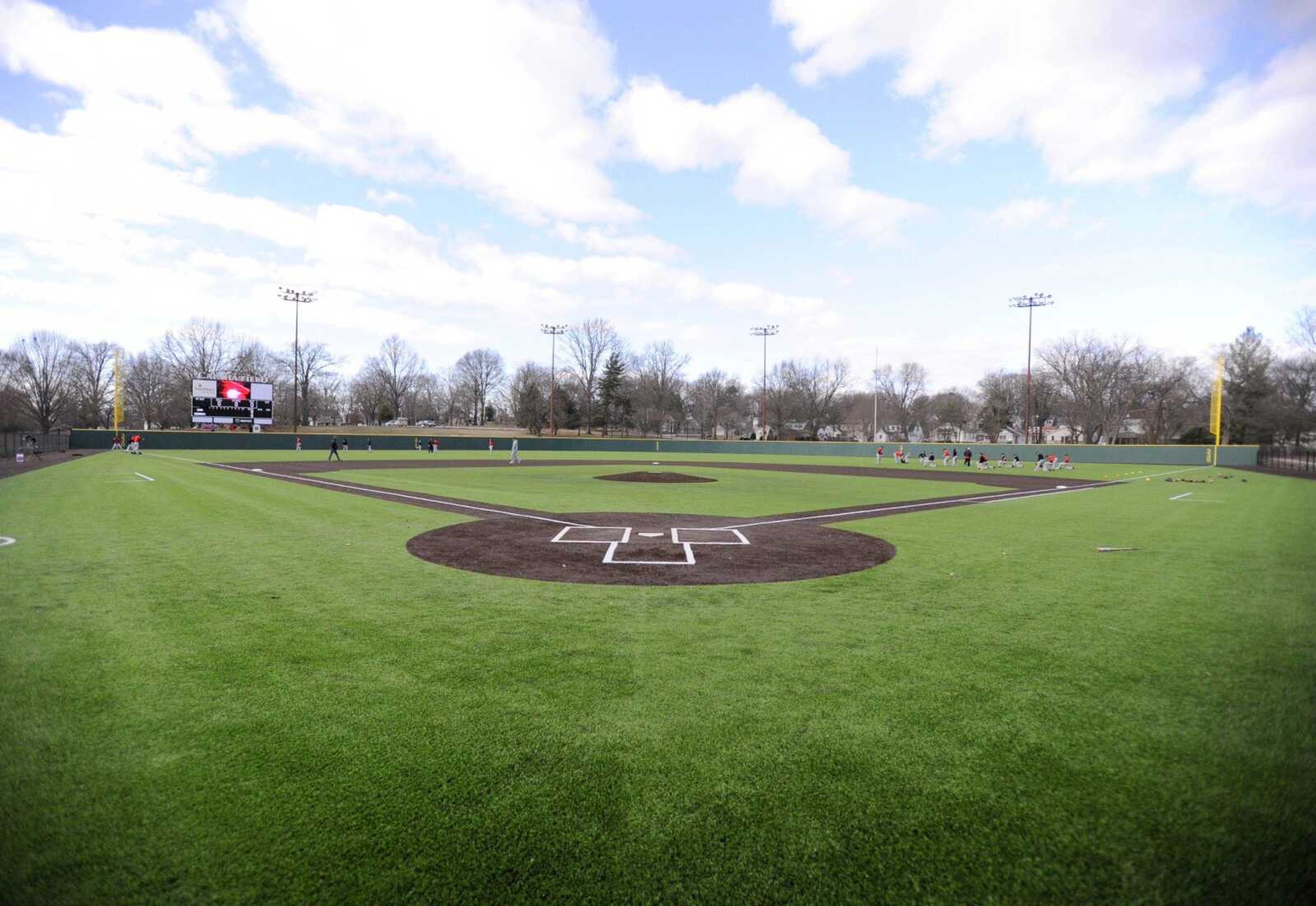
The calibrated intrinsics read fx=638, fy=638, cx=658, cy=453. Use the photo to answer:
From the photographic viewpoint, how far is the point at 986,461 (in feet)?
137

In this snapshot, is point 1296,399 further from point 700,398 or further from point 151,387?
point 151,387

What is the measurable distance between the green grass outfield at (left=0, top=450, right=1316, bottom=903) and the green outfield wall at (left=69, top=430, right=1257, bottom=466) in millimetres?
44653

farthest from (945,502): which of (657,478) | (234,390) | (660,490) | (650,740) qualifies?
(234,390)

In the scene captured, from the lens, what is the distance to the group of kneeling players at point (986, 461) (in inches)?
1527

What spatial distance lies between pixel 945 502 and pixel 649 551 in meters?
12.0

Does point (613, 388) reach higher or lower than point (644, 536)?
higher

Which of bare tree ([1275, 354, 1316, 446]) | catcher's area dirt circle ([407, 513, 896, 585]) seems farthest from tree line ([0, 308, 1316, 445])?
catcher's area dirt circle ([407, 513, 896, 585])

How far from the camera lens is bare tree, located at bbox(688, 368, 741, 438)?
103m

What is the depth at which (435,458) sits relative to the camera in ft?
144

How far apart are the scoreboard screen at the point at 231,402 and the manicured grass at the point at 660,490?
2985cm

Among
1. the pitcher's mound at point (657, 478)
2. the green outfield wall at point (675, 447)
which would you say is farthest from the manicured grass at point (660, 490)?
the green outfield wall at point (675, 447)

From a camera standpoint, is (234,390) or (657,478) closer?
(657,478)

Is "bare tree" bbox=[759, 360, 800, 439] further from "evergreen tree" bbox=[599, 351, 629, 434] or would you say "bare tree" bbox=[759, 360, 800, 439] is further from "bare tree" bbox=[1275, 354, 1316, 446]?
"bare tree" bbox=[1275, 354, 1316, 446]

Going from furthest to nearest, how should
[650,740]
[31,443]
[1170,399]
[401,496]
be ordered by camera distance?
[1170,399]
[31,443]
[401,496]
[650,740]
